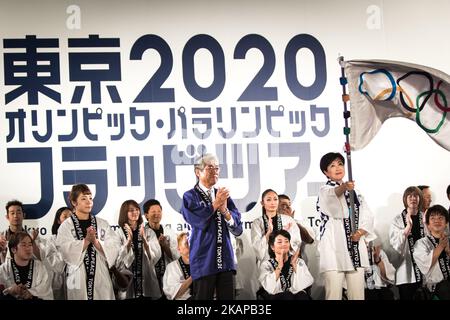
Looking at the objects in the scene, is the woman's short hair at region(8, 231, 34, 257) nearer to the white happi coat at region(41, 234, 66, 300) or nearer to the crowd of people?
the crowd of people

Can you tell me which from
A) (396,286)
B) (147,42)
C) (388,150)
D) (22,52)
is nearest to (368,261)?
(396,286)

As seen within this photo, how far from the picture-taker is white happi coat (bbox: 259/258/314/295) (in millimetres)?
6762

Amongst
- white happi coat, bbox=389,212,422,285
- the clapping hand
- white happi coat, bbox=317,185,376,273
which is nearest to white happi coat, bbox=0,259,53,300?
the clapping hand

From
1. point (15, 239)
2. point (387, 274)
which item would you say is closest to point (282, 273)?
point (387, 274)

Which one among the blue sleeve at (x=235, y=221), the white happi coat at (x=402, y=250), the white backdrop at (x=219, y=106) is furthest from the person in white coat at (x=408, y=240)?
the blue sleeve at (x=235, y=221)

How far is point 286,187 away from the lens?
727 centimetres

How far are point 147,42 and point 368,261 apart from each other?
7.43 feet

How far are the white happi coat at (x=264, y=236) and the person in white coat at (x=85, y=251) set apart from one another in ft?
3.17

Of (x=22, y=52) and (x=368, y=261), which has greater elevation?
(x=22, y=52)

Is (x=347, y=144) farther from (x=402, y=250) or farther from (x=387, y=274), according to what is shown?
(x=387, y=274)

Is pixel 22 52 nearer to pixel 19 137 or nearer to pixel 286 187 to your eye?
pixel 19 137

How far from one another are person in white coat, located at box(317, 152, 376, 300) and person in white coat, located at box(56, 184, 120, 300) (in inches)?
57.0

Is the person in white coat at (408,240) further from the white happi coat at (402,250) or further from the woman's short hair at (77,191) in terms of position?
the woman's short hair at (77,191)
